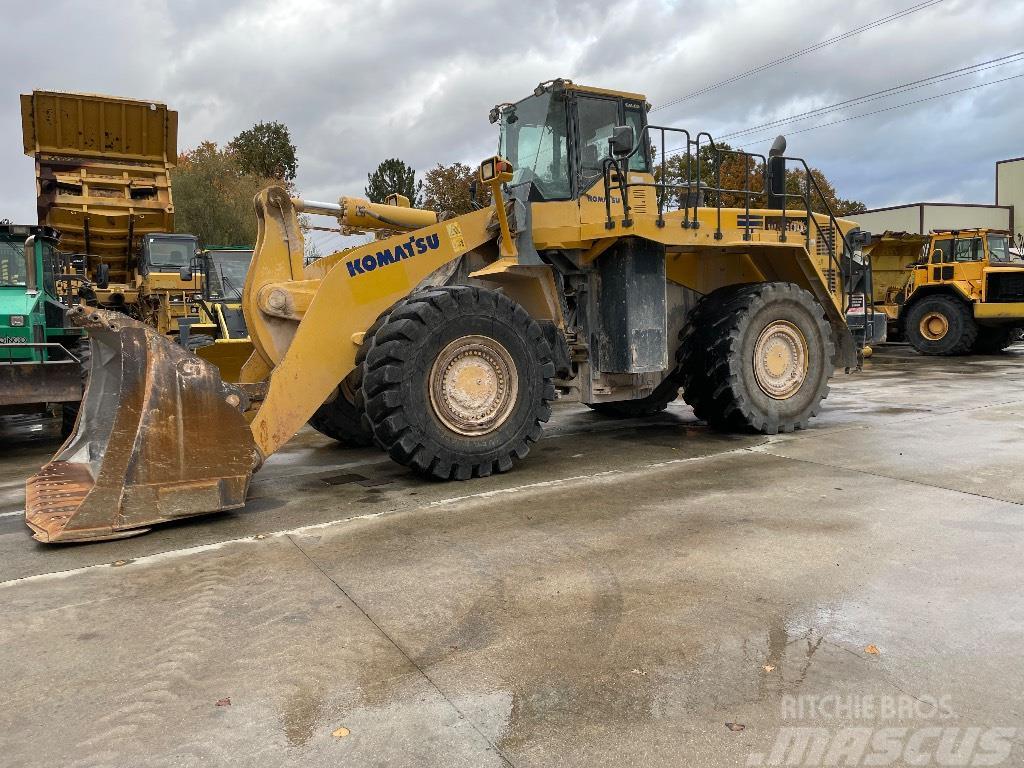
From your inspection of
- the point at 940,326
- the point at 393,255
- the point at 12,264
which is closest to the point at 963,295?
the point at 940,326

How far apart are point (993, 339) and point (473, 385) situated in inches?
655

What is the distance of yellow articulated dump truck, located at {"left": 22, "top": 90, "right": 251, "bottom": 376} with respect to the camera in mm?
12250

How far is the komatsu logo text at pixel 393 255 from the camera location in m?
5.80

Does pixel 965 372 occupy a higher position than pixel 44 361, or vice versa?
pixel 44 361

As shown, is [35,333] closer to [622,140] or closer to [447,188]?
[622,140]

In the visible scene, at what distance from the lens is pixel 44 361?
26.6ft

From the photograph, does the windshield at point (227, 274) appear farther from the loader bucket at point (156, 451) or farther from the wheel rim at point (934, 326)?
the wheel rim at point (934, 326)

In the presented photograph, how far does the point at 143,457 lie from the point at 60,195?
10123 millimetres

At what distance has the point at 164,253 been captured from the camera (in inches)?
558

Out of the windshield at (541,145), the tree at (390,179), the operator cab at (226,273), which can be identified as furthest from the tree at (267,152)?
the windshield at (541,145)

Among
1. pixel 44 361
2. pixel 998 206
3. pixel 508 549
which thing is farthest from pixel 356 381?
pixel 998 206

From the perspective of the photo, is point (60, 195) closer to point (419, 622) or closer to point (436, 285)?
point (436, 285)

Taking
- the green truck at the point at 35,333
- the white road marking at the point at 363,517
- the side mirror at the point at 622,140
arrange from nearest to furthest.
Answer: the white road marking at the point at 363,517
the side mirror at the point at 622,140
the green truck at the point at 35,333

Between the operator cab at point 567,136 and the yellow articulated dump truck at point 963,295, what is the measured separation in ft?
40.7
